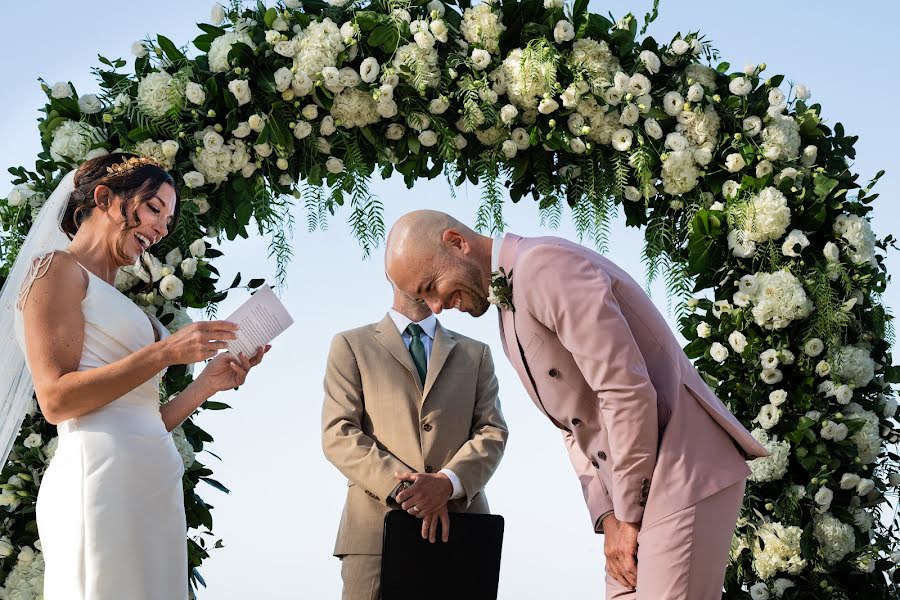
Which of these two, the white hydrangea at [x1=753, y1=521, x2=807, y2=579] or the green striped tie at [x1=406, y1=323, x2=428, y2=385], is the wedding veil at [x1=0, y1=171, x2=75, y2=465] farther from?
the white hydrangea at [x1=753, y1=521, x2=807, y2=579]

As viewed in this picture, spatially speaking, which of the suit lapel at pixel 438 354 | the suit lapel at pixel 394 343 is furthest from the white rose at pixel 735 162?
the suit lapel at pixel 394 343

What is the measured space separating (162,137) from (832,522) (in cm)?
374

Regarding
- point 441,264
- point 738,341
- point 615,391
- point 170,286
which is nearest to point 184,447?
point 170,286

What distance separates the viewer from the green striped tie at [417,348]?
4.84m

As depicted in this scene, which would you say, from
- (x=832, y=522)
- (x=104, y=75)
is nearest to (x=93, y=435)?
(x=104, y=75)

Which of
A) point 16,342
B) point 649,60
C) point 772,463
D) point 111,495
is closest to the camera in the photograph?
point 111,495

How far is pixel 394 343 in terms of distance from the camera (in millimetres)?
4812

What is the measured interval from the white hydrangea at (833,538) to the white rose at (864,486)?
19cm

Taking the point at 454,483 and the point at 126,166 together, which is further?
the point at 454,483

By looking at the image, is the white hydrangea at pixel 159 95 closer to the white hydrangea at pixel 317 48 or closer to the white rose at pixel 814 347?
the white hydrangea at pixel 317 48

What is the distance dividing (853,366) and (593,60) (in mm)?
2034

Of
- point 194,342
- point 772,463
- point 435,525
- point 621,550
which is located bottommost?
point 621,550

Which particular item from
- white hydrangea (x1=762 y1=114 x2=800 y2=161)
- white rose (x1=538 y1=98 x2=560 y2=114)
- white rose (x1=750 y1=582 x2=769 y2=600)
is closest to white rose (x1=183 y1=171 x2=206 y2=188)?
white rose (x1=538 y1=98 x2=560 y2=114)

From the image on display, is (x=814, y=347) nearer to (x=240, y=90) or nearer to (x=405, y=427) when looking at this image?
(x=405, y=427)
